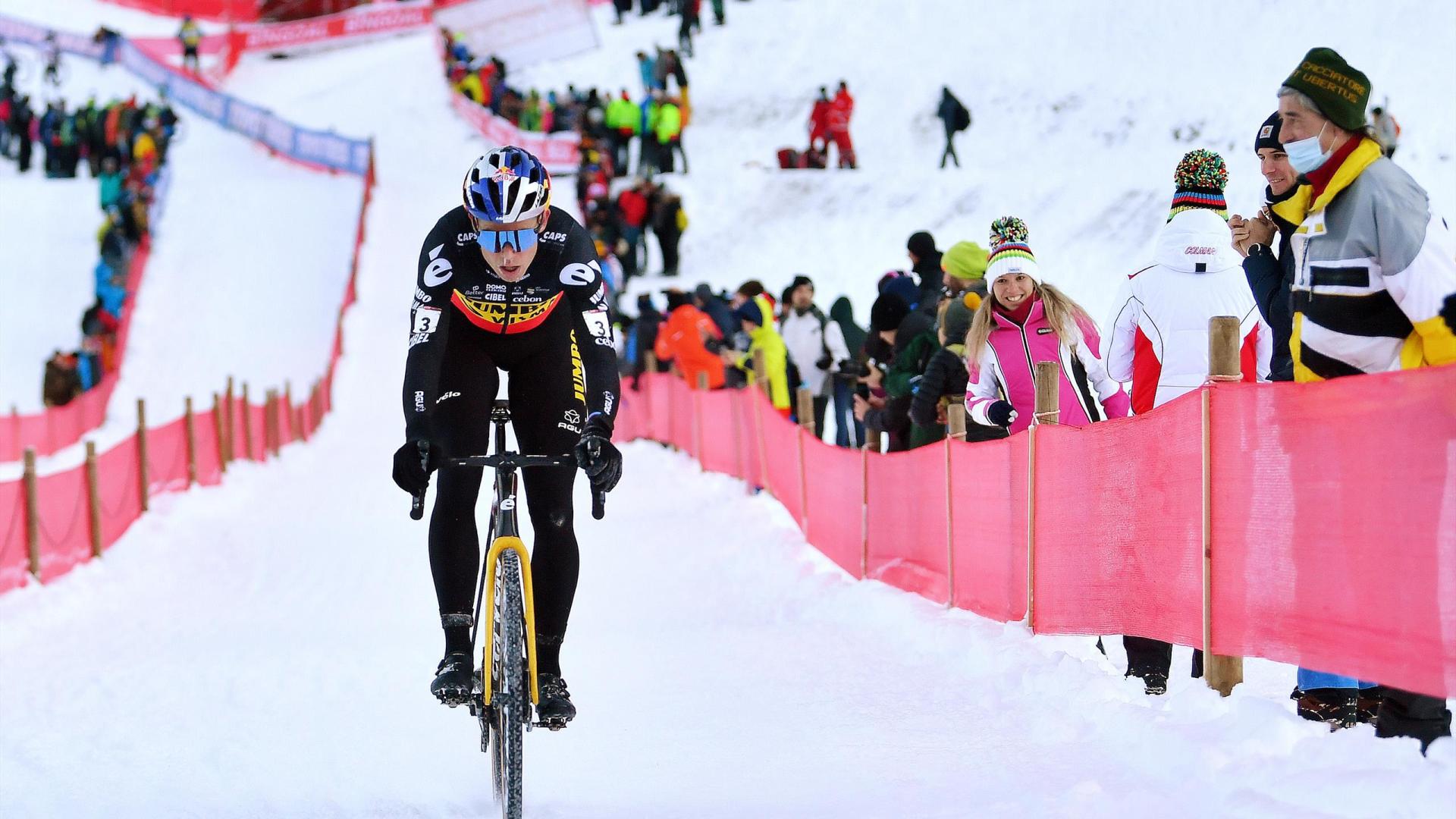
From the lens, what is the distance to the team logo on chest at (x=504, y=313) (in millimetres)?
5070

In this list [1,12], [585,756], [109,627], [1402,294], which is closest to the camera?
[1402,294]

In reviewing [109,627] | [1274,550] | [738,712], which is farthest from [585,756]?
[109,627]

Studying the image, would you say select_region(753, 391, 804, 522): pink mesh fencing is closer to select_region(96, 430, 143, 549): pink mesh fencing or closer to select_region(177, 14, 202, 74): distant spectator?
select_region(96, 430, 143, 549): pink mesh fencing

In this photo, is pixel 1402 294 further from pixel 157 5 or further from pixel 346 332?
pixel 157 5

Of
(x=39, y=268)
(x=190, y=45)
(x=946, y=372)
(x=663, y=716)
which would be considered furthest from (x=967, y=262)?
(x=190, y=45)

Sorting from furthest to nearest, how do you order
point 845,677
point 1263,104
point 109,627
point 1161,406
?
point 1263,104 < point 109,627 < point 845,677 < point 1161,406

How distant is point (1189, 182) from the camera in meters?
6.38

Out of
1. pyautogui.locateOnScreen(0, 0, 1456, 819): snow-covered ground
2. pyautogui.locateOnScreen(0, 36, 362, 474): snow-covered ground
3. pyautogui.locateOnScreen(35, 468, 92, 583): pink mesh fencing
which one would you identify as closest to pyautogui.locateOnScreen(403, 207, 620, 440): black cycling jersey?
pyautogui.locateOnScreen(0, 0, 1456, 819): snow-covered ground

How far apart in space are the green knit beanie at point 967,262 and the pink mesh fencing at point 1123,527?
2.10 meters

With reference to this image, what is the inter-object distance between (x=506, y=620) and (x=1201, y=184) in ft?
10.8

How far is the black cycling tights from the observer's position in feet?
16.1

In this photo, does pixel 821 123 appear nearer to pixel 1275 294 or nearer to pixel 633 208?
pixel 633 208

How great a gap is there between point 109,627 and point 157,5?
5396 centimetres

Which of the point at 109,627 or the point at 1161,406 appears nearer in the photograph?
the point at 1161,406
